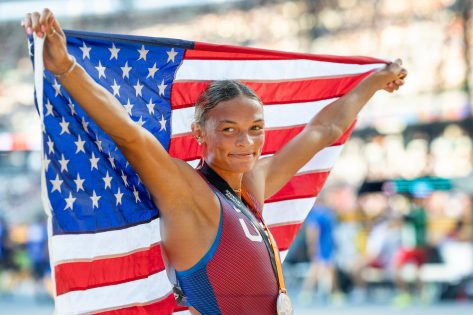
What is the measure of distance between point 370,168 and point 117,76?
28.4 meters

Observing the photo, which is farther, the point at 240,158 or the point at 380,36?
the point at 380,36

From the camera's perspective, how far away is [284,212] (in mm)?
5320

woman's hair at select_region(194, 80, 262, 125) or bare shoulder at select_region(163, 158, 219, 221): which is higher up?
woman's hair at select_region(194, 80, 262, 125)

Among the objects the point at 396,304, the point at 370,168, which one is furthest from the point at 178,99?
the point at 370,168

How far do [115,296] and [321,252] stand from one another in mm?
12541

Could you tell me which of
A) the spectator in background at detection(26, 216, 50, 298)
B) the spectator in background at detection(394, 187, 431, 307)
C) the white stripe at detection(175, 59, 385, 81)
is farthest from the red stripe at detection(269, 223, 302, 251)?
the spectator in background at detection(26, 216, 50, 298)

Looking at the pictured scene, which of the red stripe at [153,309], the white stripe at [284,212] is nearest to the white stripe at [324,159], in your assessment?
the white stripe at [284,212]

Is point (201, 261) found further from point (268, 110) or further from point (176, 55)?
point (268, 110)

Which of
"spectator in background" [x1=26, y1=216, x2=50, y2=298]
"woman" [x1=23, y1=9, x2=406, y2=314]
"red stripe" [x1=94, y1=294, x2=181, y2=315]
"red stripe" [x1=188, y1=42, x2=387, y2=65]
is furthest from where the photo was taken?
"spectator in background" [x1=26, y1=216, x2=50, y2=298]

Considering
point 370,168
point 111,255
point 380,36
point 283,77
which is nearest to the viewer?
point 111,255

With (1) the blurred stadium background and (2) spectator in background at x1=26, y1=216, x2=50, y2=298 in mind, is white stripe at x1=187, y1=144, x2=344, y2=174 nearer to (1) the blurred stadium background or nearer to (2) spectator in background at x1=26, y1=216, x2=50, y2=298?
(1) the blurred stadium background

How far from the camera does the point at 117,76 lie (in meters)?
4.33

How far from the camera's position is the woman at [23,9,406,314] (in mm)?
3576

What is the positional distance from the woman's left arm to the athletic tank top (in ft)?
2.48
